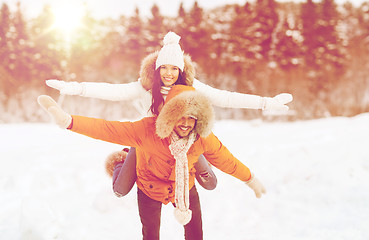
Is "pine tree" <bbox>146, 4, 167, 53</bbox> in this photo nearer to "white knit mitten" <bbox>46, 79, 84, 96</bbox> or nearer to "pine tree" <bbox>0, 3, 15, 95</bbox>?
"pine tree" <bbox>0, 3, 15, 95</bbox>

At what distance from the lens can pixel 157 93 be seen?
2.32m

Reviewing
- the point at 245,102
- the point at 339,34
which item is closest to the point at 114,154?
the point at 245,102

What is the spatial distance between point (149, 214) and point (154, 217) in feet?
0.16

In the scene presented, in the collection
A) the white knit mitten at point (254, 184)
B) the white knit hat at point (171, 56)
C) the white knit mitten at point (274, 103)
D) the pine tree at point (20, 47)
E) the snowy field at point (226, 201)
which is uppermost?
the pine tree at point (20, 47)

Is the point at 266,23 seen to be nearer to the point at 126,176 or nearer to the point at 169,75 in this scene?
the point at 169,75

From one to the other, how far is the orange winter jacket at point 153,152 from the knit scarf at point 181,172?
7 centimetres

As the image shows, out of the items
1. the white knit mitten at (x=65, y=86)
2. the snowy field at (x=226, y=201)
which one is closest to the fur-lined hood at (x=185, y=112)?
the white knit mitten at (x=65, y=86)

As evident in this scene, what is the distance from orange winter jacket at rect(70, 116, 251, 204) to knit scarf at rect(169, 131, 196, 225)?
7 cm

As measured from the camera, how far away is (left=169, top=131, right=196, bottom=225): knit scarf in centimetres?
192

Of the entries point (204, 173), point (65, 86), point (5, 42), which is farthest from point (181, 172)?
point (5, 42)

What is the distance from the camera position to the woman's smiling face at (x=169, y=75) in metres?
2.37

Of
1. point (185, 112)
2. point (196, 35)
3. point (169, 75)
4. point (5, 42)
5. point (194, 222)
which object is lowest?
point (194, 222)

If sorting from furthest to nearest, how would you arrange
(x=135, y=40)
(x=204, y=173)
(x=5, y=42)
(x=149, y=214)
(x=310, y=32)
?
(x=310, y=32) → (x=135, y=40) → (x=5, y=42) → (x=204, y=173) → (x=149, y=214)

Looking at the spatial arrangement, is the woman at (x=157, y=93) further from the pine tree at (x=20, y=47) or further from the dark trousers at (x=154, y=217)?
the pine tree at (x=20, y=47)
